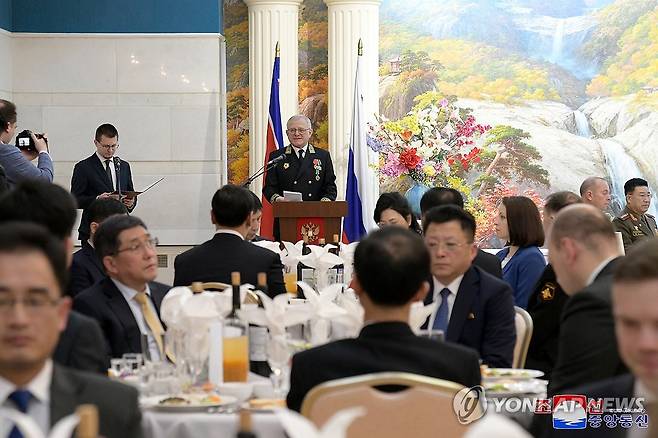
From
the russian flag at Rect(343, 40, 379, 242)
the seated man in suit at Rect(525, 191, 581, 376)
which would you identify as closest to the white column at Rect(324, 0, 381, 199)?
the russian flag at Rect(343, 40, 379, 242)

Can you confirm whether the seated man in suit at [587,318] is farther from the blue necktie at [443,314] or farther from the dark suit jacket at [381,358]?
the blue necktie at [443,314]

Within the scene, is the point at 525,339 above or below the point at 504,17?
below

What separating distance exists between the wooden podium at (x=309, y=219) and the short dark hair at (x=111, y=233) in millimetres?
4217

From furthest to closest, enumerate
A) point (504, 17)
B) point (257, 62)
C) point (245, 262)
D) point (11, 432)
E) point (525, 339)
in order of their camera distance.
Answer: point (504, 17)
point (257, 62)
point (245, 262)
point (525, 339)
point (11, 432)

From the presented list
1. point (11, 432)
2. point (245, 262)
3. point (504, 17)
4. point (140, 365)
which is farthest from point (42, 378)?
point (504, 17)

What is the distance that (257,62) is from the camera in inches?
489

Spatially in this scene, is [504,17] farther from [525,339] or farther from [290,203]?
[525,339]

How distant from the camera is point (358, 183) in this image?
1174 centimetres

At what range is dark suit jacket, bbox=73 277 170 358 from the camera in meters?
4.60

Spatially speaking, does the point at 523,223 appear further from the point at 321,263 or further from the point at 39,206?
the point at 39,206

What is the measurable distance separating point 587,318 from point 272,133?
839cm

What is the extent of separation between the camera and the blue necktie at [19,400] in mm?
2443

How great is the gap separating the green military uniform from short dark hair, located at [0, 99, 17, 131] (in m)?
5.81

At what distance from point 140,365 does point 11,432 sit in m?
1.65
